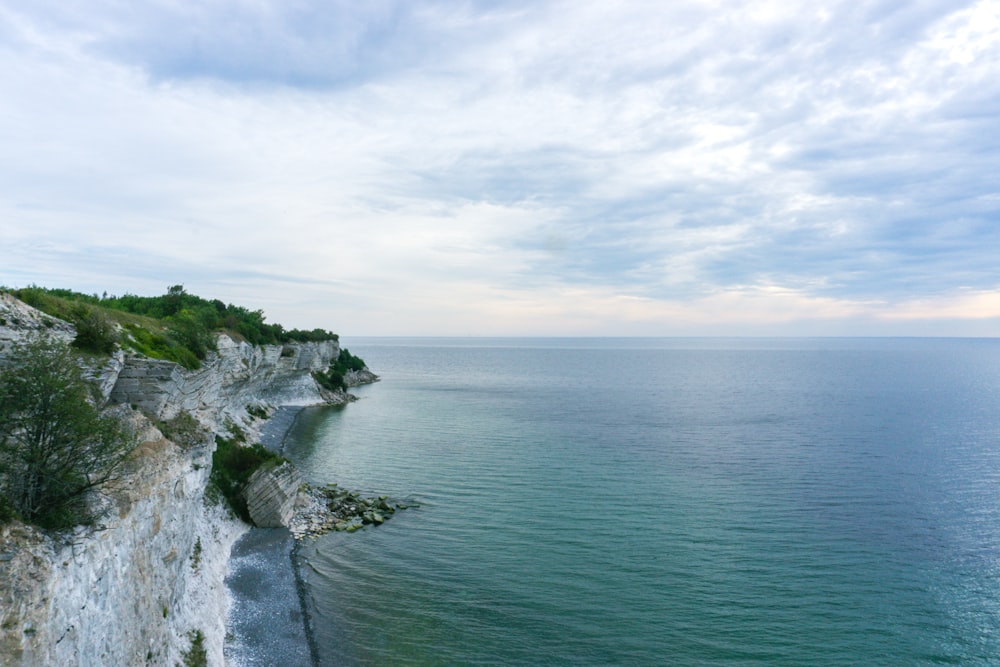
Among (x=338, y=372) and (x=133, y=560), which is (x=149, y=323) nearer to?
(x=133, y=560)

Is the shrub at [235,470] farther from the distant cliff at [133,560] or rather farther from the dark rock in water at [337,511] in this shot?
the dark rock in water at [337,511]

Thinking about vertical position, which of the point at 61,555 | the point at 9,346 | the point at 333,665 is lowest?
the point at 333,665

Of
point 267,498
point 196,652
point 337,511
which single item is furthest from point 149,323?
point 196,652

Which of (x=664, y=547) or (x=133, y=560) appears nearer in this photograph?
(x=133, y=560)

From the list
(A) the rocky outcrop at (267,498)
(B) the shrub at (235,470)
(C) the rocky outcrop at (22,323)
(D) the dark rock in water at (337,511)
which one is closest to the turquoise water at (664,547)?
(D) the dark rock in water at (337,511)

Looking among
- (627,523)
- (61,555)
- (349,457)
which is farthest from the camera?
(349,457)

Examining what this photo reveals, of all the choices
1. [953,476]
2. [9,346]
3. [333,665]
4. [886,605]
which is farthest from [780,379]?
[9,346]

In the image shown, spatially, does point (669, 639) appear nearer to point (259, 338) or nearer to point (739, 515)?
point (739, 515)
